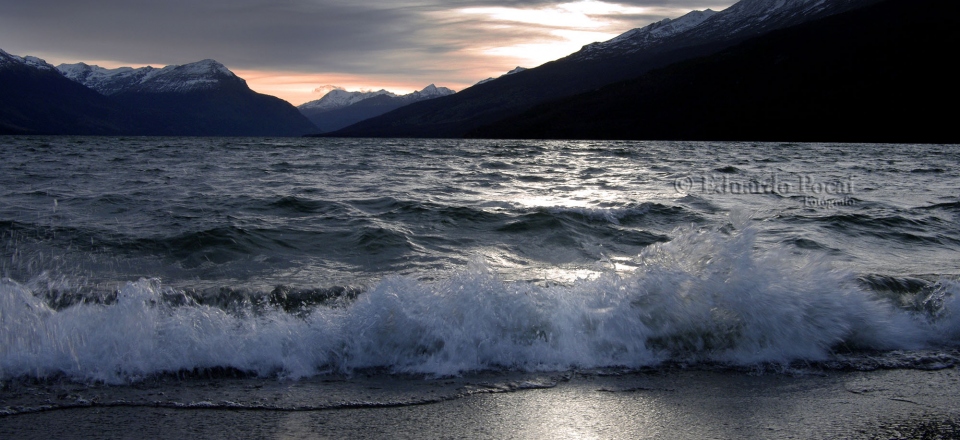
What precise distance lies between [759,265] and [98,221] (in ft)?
37.9

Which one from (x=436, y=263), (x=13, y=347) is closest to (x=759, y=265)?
(x=436, y=263)

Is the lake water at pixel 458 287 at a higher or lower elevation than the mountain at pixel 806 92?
lower

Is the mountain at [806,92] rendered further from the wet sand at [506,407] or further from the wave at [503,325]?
the wet sand at [506,407]

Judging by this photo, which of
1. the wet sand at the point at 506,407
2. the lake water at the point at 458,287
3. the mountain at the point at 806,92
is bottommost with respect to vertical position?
the wet sand at the point at 506,407

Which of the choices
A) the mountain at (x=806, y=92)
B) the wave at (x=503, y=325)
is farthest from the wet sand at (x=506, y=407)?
the mountain at (x=806, y=92)

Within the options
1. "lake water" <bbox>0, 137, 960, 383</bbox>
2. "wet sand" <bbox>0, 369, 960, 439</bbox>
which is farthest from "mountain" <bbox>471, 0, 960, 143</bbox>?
"wet sand" <bbox>0, 369, 960, 439</bbox>

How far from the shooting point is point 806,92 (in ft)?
454

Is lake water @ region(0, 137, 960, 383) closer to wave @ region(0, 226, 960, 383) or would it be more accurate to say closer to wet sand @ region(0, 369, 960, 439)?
wave @ region(0, 226, 960, 383)

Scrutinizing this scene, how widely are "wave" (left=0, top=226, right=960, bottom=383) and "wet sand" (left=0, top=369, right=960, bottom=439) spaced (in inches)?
12.0

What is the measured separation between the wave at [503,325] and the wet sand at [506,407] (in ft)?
1.00

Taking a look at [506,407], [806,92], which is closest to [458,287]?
[506,407]

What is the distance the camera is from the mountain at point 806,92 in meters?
120

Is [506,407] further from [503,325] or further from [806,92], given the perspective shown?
[806,92]

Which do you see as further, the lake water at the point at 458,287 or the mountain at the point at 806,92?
the mountain at the point at 806,92
